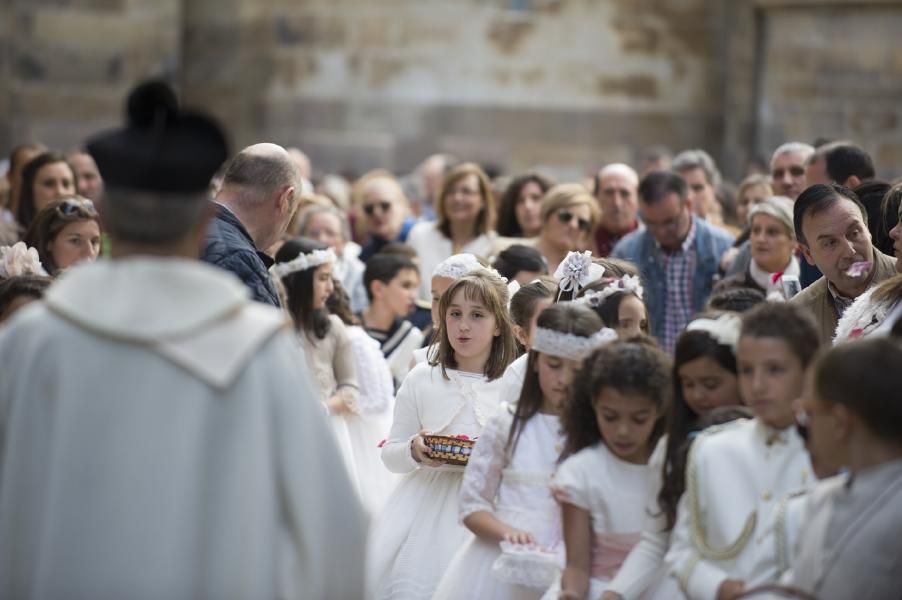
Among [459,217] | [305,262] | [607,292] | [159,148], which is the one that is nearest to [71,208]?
[305,262]

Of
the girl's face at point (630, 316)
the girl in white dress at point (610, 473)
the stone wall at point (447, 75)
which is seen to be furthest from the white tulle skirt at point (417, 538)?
the stone wall at point (447, 75)

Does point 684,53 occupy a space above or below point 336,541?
above

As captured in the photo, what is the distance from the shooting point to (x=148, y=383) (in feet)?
11.2

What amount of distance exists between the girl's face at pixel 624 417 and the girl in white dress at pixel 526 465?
354 mm

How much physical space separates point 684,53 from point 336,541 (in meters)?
13.6

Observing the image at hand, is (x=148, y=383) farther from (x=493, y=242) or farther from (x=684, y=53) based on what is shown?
(x=684, y=53)

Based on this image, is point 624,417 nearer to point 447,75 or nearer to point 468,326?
point 468,326

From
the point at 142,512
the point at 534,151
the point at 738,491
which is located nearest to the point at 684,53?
the point at 534,151

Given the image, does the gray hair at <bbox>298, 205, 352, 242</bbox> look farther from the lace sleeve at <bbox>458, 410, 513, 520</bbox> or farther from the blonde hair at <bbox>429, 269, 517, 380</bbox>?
the lace sleeve at <bbox>458, 410, 513, 520</bbox>

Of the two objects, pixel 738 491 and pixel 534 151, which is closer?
pixel 738 491

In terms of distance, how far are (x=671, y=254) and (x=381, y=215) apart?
2.56 m

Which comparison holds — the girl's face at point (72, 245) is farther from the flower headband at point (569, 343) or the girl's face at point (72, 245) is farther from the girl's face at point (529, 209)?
the girl's face at point (529, 209)

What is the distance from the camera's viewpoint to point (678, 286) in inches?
373

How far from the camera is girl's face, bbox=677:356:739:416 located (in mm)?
4676
